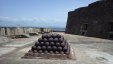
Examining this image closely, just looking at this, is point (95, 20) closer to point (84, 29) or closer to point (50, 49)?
point (84, 29)

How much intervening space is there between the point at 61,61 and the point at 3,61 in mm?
2807

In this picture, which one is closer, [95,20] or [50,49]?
[50,49]

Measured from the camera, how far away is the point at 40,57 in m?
11.5

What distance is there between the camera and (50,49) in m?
11.9

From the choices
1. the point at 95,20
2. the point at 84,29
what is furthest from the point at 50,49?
the point at 84,29

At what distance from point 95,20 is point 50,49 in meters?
22.2

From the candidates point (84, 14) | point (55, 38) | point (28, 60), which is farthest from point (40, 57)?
point (84, 14)

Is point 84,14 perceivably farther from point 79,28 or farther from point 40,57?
point 40,57

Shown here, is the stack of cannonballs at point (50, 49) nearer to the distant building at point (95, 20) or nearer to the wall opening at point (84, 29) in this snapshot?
the distant building at point (95, 20)

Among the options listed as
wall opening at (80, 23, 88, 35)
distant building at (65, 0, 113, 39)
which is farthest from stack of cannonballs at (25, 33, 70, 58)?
wall opening at (80, 23, 88, 35)

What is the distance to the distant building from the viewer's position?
29.2 m

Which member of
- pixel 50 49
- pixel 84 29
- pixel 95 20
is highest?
pixel 95 20

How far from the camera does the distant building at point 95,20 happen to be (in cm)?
2923

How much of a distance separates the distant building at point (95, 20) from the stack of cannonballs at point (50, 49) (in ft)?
57.2
